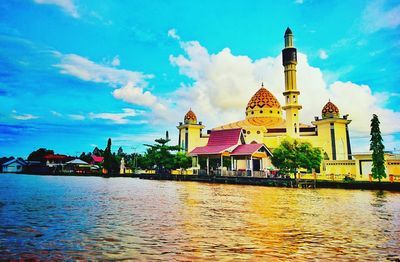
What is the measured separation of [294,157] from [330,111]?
73.1 feet

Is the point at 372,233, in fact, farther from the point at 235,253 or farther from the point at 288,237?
the point at 235,253

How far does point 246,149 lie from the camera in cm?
3853

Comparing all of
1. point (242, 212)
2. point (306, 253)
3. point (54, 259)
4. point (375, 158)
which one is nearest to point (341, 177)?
point (375, 158)

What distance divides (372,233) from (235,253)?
4980mm

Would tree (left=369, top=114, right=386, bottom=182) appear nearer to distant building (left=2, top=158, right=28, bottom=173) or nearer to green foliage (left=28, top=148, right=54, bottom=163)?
distant building (left=2, top=158, right=28, bottom=173)

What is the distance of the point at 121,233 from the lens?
8.99 metres

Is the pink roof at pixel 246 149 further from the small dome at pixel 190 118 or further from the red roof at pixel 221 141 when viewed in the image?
the small dome at pixel 190 118

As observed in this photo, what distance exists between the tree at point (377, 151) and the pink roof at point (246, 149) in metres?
11.7

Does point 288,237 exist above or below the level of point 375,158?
below

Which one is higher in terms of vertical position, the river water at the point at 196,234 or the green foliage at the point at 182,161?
the green foliage at the point at 182,161

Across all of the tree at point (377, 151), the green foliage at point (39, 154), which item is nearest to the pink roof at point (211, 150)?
the tree at point (377, 151)

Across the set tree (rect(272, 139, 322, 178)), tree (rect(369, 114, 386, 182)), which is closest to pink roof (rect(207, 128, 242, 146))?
tree (rect(272, 139, 322, 178))

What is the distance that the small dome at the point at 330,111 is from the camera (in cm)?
5375

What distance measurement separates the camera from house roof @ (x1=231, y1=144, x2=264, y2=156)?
3747 centimetres
